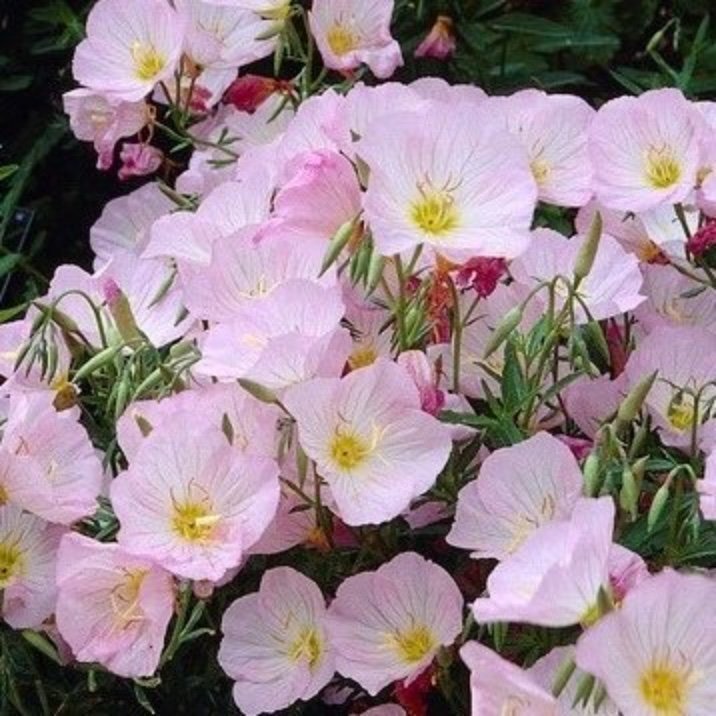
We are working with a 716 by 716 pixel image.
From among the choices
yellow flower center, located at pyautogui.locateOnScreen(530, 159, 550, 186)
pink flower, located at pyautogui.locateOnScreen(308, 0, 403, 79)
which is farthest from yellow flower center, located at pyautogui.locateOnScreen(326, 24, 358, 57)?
yellow flower center, located at pyautogui.locateOnScreen(530, 159, 550, 186)

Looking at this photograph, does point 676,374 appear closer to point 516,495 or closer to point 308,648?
point 516,495

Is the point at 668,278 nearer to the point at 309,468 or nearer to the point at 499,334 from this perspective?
the point at 499,334

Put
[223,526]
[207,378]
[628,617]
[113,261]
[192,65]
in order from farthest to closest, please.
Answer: [192,65]
[113,261]
[207,378]
[223,526]
[628,617]

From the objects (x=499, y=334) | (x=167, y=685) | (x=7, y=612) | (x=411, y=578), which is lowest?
(x=167, y=685)

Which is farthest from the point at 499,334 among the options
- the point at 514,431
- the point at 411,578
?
the point at 411,578

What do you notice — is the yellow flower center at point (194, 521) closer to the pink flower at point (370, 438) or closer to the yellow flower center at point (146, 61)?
the pink flower at point (370, 438)

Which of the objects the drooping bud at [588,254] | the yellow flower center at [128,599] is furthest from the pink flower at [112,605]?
the drooping bud at [588,254]

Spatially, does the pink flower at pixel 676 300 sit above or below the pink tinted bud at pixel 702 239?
below
